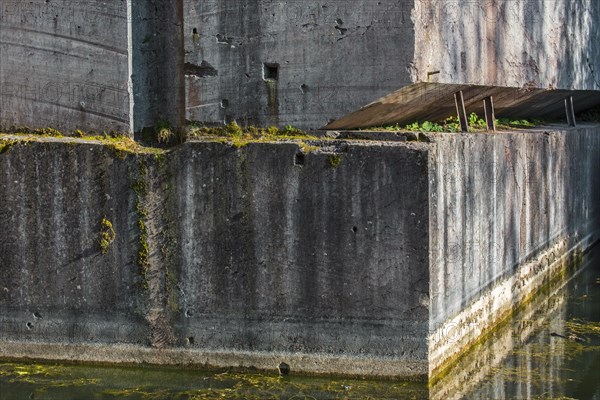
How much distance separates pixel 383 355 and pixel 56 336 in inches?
96.7

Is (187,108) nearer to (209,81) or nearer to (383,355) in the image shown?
(209,81)

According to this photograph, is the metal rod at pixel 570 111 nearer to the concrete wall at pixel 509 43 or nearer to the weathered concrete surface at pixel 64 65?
the concrete wall at pixel 509 43

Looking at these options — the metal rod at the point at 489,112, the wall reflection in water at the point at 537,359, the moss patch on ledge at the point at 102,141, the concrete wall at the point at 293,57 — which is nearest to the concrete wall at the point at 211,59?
the concrete wall at the point at 293,57

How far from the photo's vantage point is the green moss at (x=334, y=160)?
→ 7.93 m

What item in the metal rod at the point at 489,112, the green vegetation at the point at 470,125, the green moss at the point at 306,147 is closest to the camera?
the green moss at the point at 306,147

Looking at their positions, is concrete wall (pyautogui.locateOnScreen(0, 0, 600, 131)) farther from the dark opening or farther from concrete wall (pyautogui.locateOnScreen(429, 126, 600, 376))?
concrete wall (pyautogui.locateOnScreen(429, 126, 600, 376))

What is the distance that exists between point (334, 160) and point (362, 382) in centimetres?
154

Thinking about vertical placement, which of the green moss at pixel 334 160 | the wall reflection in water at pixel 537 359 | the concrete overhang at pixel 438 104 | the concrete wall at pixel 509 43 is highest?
the concrete wall at pixel 509 43

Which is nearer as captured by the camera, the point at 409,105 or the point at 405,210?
the point at 405,210

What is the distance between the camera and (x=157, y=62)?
859cm

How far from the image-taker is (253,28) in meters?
8.30

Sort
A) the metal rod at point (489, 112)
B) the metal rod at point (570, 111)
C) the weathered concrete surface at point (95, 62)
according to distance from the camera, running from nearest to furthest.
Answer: the weathered concrete surface at point (95, 62)
the metal rod at point (489, 112)
the metal rod at point (570, 111)

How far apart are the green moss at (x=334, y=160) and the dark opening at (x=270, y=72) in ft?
2.65

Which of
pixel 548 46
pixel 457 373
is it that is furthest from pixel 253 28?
pixel 548 46
